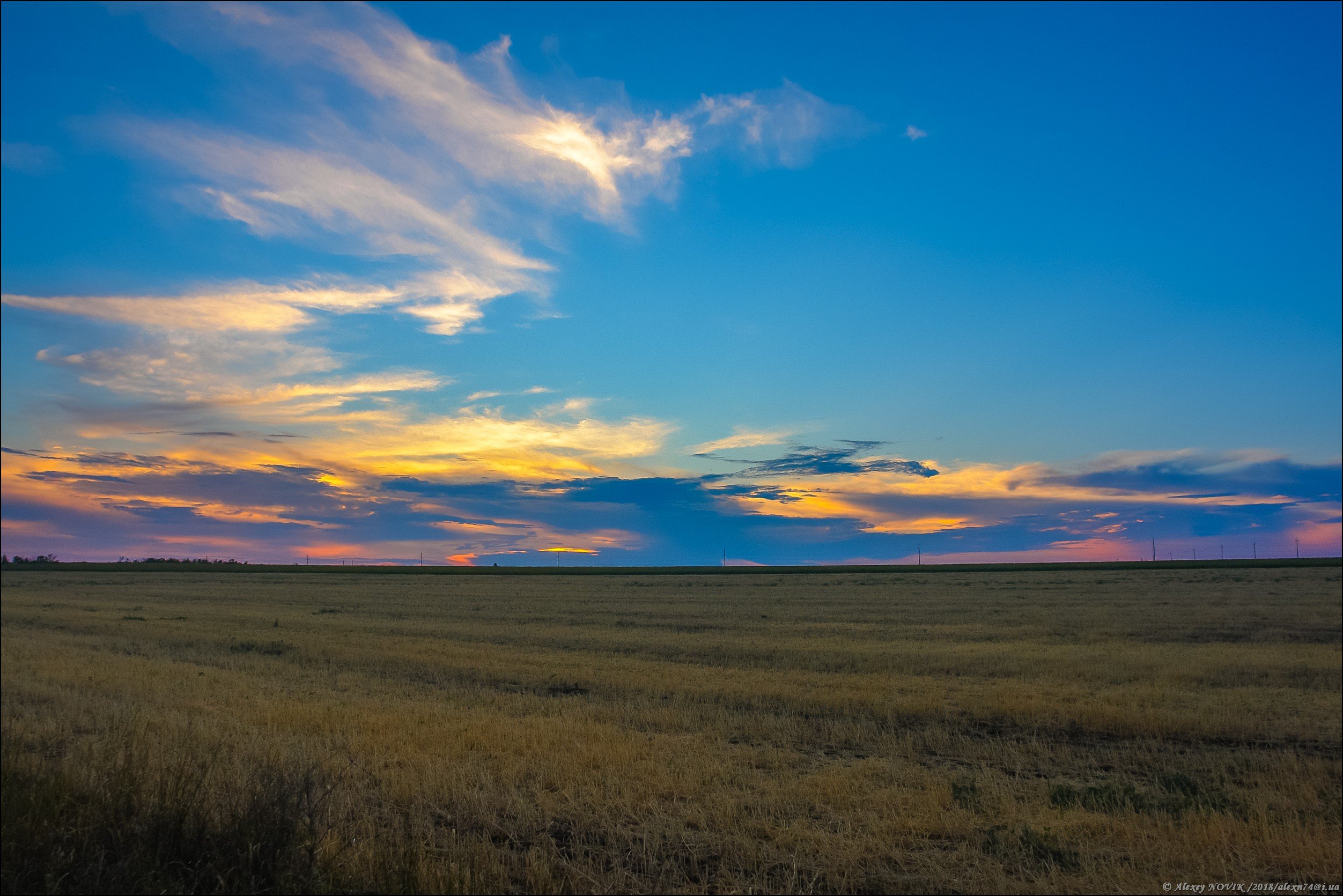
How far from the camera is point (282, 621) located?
32.0 m

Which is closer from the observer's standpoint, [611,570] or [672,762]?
[672,762]

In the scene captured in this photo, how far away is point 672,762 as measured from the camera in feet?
33.3

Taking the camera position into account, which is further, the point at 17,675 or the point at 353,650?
the point at 353,650

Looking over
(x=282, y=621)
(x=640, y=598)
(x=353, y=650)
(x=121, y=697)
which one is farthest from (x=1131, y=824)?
(x=640, y=598)

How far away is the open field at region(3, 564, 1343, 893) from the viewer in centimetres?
677

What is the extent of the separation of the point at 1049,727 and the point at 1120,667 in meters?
7.34

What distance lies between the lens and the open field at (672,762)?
6773 millimetres

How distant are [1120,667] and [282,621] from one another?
2925 centimetres

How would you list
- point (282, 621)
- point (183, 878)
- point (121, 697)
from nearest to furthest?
point (183, 878) < point (121, 697) < point (282, 621)

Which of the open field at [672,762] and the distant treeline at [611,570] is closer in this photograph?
the open field at [672,762]

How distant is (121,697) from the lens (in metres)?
14.5

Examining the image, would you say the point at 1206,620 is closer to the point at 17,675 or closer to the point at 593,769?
the point at 593,769

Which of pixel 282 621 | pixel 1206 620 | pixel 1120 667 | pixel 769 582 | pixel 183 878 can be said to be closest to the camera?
pixel 183 878

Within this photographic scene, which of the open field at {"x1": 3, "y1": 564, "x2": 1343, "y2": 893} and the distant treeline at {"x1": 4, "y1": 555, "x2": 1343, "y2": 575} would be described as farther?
the distant treeline at {"x1": 4, "y1": 555, "x2": 1343, "y2": 575}
